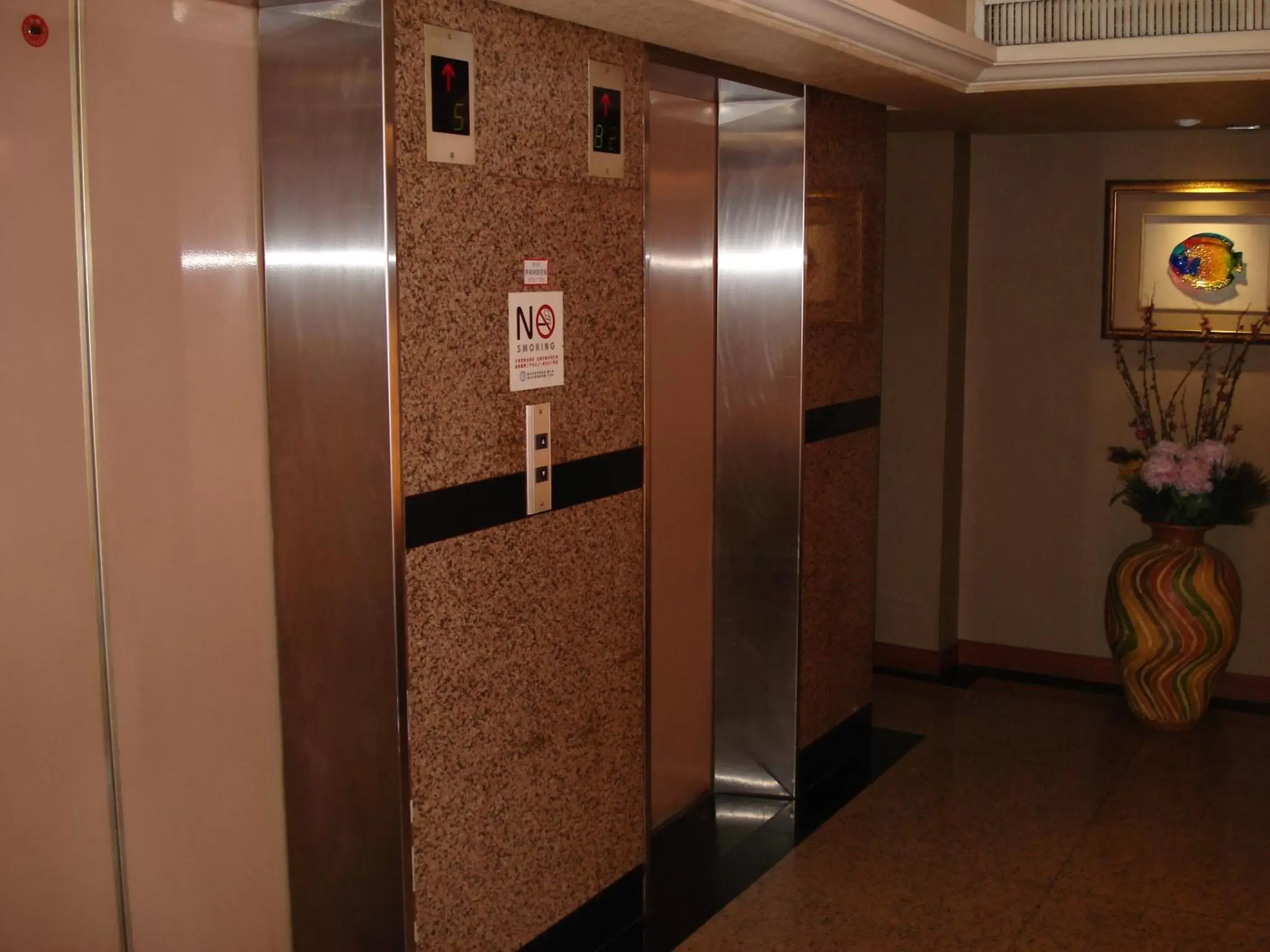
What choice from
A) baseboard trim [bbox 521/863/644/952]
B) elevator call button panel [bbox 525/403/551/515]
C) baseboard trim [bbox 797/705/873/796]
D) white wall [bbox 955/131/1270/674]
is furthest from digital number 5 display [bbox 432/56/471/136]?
white wall [bbox 955/131/1270/674]

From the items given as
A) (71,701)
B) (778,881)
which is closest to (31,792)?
(71,701)

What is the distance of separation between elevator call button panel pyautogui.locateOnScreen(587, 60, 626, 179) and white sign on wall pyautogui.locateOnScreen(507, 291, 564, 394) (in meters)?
0.36

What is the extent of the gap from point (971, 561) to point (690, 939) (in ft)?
9.95

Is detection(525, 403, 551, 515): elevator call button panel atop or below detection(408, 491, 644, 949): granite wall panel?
atop

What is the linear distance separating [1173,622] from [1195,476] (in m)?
0.56

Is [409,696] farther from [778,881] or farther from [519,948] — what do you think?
[778,881]

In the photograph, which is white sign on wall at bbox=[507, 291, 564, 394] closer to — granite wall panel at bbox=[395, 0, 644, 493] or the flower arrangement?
granite wall panel at bbox=[395, 0, 644, 493]

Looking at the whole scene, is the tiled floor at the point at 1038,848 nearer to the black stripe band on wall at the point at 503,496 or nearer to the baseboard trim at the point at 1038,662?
the baseboard trim at the point at 1038,662

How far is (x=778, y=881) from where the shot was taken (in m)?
4.08

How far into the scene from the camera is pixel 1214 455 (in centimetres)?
522

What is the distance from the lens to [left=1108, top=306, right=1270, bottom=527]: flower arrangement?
5238 mm

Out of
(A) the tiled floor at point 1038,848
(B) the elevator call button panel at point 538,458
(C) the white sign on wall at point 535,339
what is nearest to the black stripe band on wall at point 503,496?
(B) the elevator call button panel at point 538,458

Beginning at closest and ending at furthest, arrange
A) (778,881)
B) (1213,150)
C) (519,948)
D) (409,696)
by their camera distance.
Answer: (409,696), (519,948), (778,881), (1213,150)

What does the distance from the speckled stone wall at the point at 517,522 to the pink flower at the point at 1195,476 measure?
2.60 m
